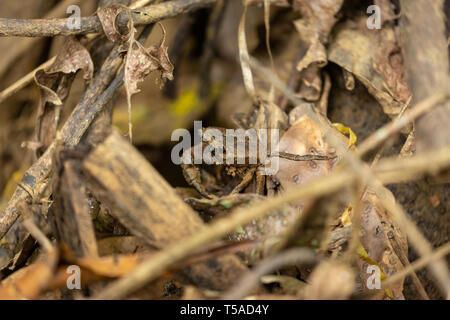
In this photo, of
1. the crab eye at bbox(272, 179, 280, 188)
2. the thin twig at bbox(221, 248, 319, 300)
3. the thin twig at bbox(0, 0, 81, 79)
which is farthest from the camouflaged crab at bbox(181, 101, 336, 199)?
the thin twig at bbox(0, 0, 81, 79)

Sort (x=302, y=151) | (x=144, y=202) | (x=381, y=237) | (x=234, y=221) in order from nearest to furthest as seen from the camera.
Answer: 1. (x=234, y=221)
2. (x=144, y=202)
3. (x=381, y=237)
4. (x=302, y=151)

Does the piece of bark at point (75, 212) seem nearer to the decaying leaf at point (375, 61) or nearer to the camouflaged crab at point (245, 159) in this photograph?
the camouflaged crab at point (245, 159)

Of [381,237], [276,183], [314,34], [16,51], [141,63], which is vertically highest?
[16,51]

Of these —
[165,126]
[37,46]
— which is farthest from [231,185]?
[37,46]

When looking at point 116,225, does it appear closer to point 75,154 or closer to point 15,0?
point 75,154

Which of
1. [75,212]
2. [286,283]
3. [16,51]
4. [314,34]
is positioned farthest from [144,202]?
[16,51]

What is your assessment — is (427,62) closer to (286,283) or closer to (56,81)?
(286,283)

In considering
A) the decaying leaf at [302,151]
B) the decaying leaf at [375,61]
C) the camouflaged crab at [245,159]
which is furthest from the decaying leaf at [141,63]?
the decaying leaf at [375,61]
